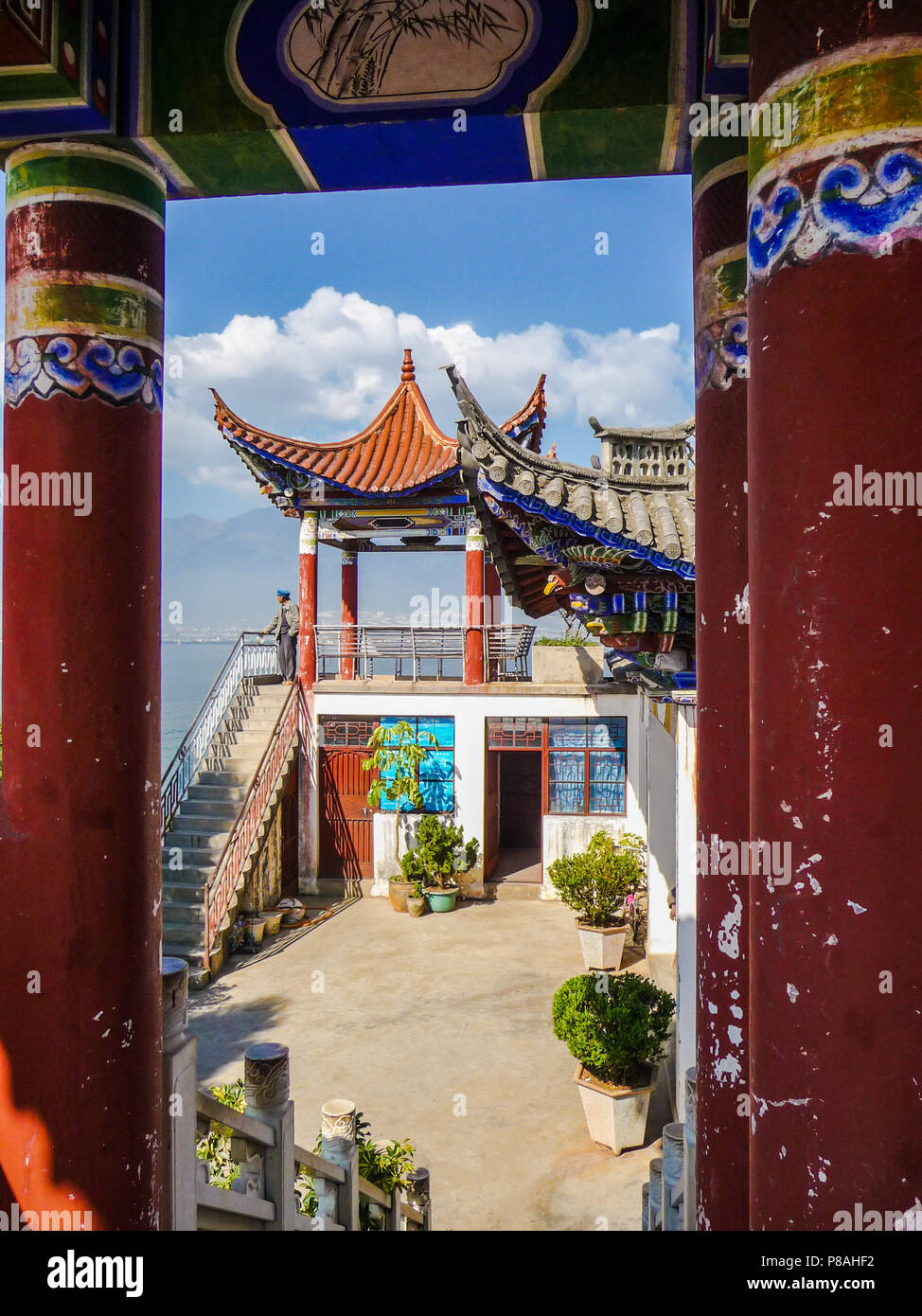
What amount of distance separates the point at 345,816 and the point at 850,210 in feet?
47.8

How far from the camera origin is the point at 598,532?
4.38m

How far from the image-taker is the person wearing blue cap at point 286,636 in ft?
52.6

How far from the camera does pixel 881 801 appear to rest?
4.77ft

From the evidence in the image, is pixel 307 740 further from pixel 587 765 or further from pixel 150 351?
pixel 150 351

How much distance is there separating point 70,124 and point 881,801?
2509 mm

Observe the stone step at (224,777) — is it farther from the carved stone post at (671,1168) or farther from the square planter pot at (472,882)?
the carved stone post at (671,1168)

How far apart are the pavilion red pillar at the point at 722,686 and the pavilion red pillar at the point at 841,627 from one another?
0.77 m

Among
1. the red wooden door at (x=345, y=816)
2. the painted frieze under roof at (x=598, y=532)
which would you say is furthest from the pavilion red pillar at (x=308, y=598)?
the painted frieze under roof at (x=598, y=532)

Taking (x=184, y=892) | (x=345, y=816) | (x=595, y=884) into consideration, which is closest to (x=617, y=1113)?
(x=595, y=884)

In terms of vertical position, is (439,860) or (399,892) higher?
(439,860)

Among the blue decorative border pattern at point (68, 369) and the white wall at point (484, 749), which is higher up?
the blue decorative border pattern at point (68, 369)

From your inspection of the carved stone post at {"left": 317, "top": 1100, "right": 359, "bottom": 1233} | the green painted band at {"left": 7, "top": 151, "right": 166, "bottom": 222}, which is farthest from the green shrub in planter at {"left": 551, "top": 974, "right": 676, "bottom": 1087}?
the green painted band at {"left": 7, "top": 151, "right": 166, "bottom": 222}

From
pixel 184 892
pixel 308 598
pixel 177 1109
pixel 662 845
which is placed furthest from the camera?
pixel 308 598
